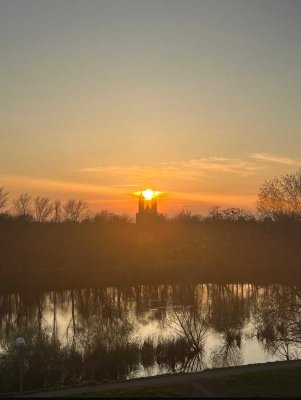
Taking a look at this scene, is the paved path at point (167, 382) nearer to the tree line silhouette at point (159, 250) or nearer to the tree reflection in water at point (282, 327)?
the tree reflection in water at point (282, 327)

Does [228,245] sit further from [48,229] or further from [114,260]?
[48,229]

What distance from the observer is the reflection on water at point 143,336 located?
25.5 m

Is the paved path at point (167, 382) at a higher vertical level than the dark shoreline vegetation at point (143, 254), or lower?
lower

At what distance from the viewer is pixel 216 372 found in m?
21.2

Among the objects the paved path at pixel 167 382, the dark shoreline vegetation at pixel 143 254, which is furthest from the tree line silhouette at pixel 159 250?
the paved path at pixel 167 382

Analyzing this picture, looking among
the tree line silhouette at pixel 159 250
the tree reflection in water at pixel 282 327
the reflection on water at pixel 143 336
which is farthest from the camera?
the tree line silhouette at pixel 159 250

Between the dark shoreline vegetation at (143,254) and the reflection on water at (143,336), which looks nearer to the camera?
the reflection on water at (143,336)

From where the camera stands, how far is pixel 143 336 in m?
31.8

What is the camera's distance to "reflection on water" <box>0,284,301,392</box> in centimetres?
2547

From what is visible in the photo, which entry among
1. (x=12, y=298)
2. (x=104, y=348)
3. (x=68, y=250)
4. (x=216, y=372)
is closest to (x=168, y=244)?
(x=68, y=250)

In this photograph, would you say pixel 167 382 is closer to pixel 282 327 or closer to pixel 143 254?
pixel 282 327

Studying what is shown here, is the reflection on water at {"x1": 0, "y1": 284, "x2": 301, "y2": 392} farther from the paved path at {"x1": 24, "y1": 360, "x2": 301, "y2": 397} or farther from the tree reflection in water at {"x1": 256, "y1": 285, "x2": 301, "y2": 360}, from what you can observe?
the paved path at {"x1": 24, "y1": 360, "x2": 301, "y2": 397}

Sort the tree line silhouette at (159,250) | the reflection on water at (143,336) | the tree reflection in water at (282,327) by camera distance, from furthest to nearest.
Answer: the tree line silhouette at (159,250) < the tree reflection in water at (282,327) < the reflection on water at (143,336)

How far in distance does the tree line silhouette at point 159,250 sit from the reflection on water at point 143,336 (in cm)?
1313
